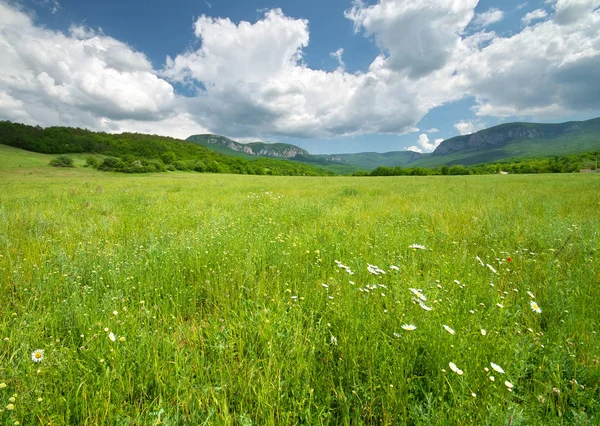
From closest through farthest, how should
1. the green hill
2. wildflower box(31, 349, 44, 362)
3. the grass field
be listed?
the grass field < wildflower box(31, 349, 44, 362) < the green hill

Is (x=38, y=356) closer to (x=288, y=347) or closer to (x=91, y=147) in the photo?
(x=288, y=347)

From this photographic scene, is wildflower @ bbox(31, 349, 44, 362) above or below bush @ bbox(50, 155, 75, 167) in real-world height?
below

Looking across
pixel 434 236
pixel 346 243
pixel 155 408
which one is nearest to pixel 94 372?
pixel 155 408

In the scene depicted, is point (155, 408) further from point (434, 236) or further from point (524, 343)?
point (434, 236)

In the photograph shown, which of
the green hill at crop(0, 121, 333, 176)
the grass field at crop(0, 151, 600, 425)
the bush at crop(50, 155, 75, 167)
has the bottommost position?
the grass field at crop(0, 151, 600, 425)

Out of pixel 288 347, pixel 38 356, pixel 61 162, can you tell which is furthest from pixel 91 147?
pixel 288 347

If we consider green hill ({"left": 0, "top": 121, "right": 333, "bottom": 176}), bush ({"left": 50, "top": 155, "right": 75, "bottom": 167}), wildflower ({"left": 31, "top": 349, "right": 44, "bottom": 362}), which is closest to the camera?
wildflower ({"left": 31, "top": 349, "right": 44, "bottom": 362})

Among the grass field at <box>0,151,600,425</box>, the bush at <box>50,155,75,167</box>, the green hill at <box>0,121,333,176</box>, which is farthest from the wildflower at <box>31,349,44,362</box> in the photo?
the bush at <box>50,155,75,167</box>

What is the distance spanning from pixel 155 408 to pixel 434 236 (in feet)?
16.8

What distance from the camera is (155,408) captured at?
1502 millimetres

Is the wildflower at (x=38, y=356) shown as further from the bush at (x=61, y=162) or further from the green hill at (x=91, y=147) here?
the bush at (x=61, y=162)

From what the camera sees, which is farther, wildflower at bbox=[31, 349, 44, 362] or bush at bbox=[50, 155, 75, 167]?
bush at bbox=[50, 155, 75, 167]

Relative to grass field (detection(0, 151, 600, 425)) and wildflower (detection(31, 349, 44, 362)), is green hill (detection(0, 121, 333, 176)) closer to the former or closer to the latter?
grass field (detection(0, 151, 600, 425))

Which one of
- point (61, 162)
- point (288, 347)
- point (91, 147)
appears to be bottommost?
point (288, 347)
